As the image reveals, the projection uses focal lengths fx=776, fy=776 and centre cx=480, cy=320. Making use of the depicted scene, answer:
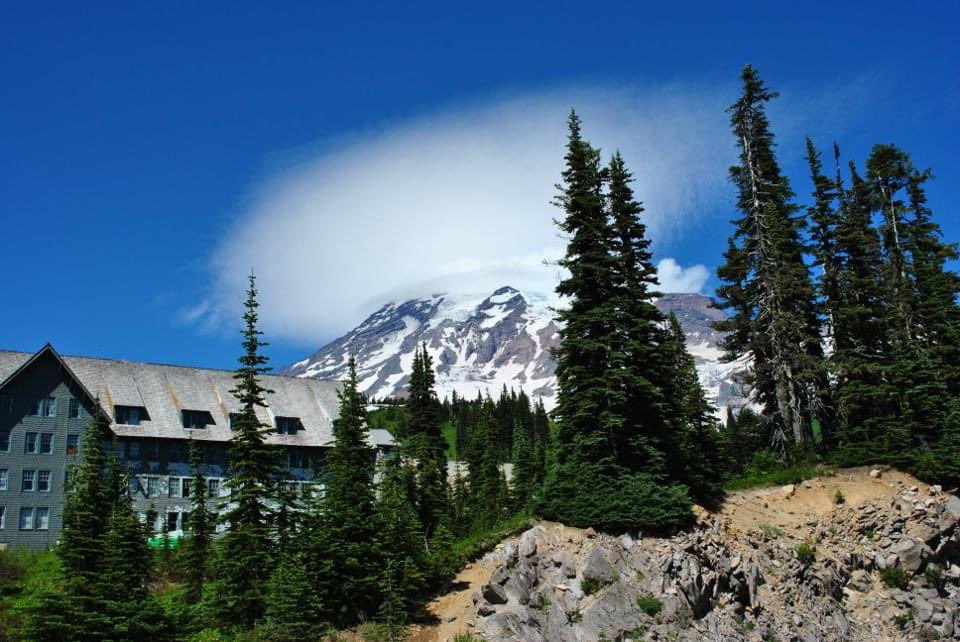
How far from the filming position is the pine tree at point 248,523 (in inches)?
1248

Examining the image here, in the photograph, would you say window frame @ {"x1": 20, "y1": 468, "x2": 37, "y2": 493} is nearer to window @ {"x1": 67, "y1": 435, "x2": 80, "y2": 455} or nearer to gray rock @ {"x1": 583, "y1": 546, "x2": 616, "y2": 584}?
window @ {"x1": 67, "y1": 435, "x2": 80, "y2": 455}

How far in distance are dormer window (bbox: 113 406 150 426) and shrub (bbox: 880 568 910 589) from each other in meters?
47.7

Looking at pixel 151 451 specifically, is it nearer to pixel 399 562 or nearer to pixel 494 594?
pixel 399 562

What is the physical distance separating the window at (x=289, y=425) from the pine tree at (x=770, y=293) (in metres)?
34.3

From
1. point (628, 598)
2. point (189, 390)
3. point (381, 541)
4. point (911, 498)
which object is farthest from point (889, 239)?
point (189, 390)

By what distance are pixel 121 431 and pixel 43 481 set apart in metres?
5.71

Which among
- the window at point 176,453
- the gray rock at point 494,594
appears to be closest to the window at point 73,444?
the window at point 176,453

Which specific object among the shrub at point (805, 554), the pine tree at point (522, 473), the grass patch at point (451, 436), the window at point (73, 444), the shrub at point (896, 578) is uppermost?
the grass patch at point (451, 436)

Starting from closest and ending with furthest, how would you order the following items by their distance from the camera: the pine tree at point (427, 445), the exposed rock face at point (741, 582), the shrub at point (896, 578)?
the exposed rock face at point (741, 582), the shrub at point (896, 578), the pine tree at point (427, 445)

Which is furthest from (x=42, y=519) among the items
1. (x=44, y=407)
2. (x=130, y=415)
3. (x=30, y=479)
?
(x=130, y=415)

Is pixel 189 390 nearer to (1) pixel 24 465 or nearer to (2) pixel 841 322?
(1) pixel 24 465

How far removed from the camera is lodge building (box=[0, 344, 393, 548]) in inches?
2034

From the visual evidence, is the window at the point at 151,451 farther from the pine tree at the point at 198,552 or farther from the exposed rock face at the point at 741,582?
the exposed rock face at the point at 741,582

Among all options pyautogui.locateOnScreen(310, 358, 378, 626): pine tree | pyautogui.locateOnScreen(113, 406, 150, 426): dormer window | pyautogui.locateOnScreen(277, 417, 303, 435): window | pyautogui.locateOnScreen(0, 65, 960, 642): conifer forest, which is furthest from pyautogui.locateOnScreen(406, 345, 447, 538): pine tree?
pyautogui.locateOnScreen(113, 406, 150, 426): dormer window
